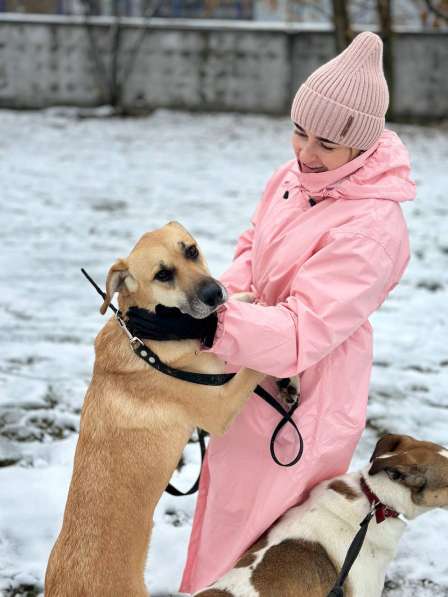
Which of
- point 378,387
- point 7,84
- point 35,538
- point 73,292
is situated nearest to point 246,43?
point 7,84

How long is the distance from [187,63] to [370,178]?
44.0 ft

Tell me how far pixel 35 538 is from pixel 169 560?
2.03ft

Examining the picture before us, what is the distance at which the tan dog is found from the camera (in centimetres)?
240

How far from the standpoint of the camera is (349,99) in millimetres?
2322

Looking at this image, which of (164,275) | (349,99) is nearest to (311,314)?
(164,275)

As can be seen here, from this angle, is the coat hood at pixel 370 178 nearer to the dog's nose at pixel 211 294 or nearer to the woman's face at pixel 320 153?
the woman's face at pixel 320 153

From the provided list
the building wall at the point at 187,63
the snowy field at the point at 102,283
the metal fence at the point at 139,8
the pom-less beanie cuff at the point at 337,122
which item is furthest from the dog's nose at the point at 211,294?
the metal fence at the point at 139,8

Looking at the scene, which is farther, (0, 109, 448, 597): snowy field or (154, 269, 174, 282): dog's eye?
(0, 109, 448, 597): snowy field

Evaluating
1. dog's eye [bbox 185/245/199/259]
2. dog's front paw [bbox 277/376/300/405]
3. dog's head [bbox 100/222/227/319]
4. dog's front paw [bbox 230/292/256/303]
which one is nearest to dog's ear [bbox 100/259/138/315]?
dog's head [bbox 100/222/227/319]

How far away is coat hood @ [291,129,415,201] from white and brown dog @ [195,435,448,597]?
3.09 feet

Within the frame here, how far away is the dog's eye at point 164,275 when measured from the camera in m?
2.58

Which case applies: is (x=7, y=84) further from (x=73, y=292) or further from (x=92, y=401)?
(x=92, y=401)

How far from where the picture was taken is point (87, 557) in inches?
92.7

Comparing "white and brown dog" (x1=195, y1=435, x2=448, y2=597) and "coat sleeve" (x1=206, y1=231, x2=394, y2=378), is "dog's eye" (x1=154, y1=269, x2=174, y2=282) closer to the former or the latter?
"coat sleeve" (x1=206, y1=231, x2=394, y2=378)
